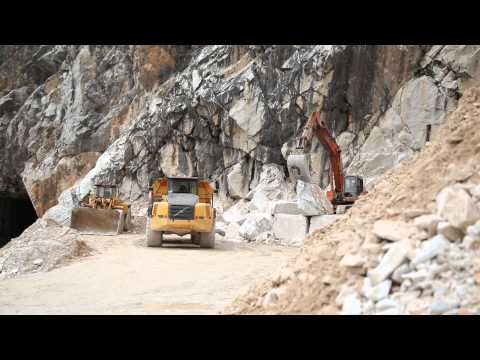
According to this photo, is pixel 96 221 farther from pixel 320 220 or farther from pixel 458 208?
pixel 458 208

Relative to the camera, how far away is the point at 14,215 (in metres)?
41.5

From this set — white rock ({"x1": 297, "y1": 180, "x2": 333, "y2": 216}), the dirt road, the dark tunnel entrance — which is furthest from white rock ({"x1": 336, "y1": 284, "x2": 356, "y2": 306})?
the dark tunnel entrance

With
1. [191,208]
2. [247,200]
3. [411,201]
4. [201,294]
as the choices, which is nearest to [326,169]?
[247,200]

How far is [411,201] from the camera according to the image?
211 inches

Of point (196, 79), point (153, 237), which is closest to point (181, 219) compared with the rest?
point (153, 237)

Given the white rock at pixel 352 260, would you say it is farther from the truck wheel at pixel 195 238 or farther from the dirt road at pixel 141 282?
the truck wheel at pixel 195 238

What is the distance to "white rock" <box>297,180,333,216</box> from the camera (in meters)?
16.9

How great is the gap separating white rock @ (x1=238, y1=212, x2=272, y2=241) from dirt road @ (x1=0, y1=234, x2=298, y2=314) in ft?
11.9

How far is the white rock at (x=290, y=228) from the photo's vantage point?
17.2m

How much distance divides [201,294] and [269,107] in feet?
54.2

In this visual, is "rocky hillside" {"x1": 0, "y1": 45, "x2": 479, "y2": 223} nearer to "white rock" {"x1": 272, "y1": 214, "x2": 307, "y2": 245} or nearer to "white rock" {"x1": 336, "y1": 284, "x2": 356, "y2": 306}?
"white rock" {"x1": 272, "y1": 214, "x2": 307, "y2": 245}

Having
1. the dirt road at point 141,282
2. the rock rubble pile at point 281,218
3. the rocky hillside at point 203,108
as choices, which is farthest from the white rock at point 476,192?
the rocky hillside at point 203,108

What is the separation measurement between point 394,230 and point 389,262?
0.52m
